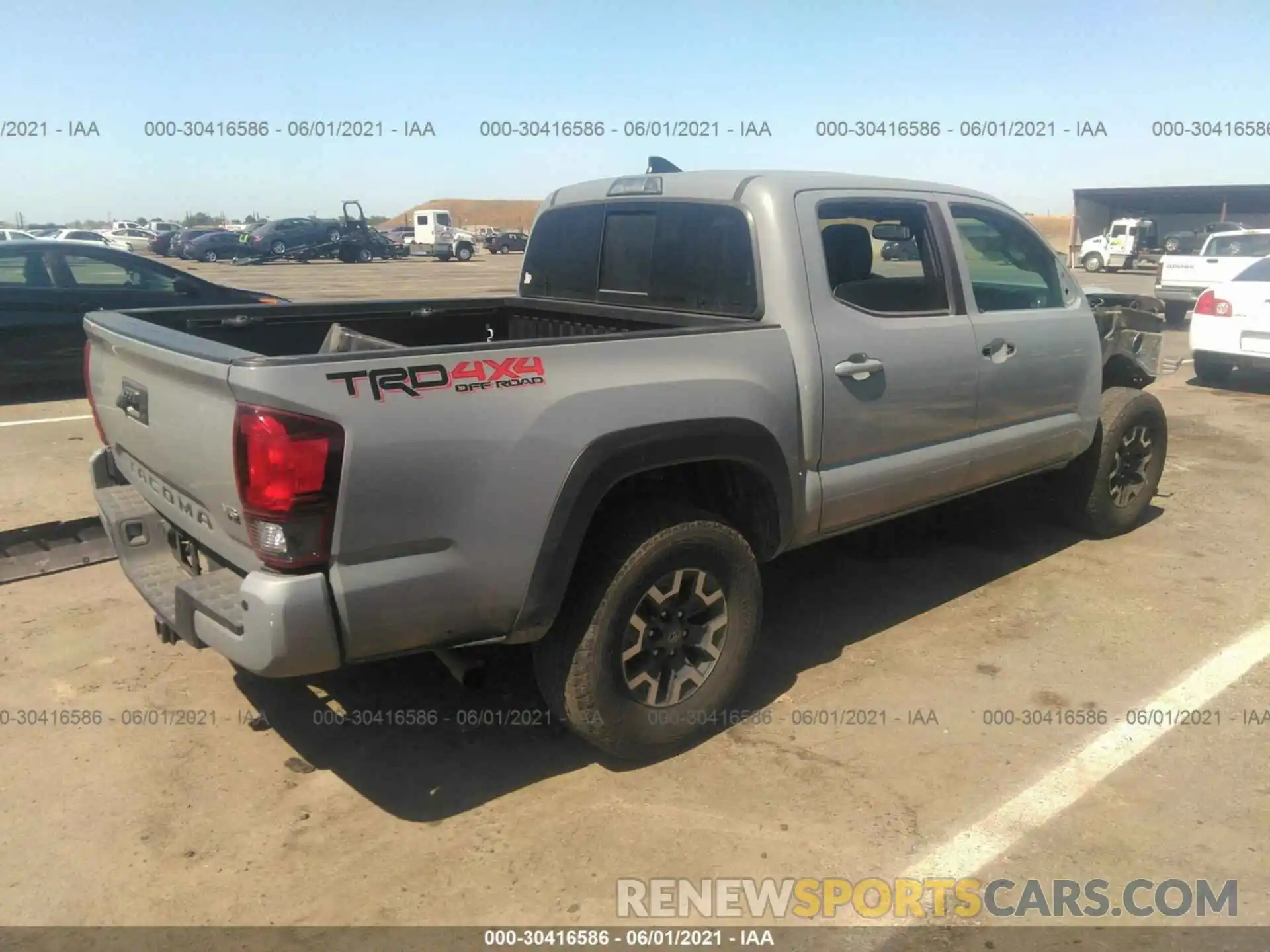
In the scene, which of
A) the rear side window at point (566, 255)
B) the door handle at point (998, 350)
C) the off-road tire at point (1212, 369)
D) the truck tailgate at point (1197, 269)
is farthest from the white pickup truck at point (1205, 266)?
the rear side window at point (566, 255)

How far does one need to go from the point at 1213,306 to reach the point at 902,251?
8.14 m

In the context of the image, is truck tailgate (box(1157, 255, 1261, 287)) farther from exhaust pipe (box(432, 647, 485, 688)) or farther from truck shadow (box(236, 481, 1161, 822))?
exhaust pipe (box(432, 647, 485, 688))

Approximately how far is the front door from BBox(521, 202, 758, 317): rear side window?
0.29 metres

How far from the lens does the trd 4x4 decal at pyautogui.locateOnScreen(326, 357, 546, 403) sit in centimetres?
263

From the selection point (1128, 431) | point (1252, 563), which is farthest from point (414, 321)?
point (1252, 563)

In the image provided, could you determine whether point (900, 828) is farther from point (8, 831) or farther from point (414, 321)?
point (414, 321)

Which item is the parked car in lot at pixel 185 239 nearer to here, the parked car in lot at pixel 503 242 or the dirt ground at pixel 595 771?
the parked car in lot at pixel 503 242

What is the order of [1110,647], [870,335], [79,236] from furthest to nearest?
[79,236] → [1110,647] → [870,335]

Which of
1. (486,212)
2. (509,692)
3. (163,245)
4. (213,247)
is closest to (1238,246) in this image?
(509,692)

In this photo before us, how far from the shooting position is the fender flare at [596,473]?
3.01 metres

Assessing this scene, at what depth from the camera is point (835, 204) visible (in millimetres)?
3957

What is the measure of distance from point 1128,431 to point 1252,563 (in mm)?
938

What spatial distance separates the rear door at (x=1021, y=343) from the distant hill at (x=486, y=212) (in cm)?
7898

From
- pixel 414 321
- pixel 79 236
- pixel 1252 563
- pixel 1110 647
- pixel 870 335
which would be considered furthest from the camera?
pixel 79 236
